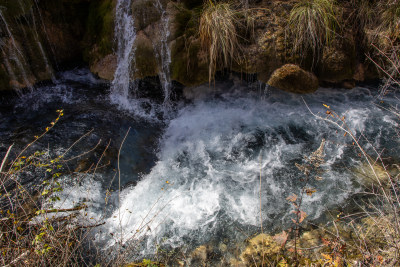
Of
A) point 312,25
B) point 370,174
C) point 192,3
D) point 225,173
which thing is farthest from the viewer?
point 192,3

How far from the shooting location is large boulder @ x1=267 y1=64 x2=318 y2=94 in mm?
4219

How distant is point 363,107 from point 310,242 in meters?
3.11

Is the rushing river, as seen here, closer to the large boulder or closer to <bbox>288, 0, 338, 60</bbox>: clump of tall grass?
the large boulder

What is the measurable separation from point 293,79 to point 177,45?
6.70ft

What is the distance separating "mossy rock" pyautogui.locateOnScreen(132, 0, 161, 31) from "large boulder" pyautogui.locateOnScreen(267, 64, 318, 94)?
7.42ft

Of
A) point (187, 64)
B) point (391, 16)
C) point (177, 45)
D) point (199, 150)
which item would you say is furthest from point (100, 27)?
point (391, 16)

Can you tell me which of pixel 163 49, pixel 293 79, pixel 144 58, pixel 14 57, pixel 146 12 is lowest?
pixel 293 79

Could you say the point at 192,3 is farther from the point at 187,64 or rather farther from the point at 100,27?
the point at 100,27

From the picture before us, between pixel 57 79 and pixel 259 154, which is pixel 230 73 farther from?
pixel 57 79

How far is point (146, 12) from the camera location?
14.4 feet

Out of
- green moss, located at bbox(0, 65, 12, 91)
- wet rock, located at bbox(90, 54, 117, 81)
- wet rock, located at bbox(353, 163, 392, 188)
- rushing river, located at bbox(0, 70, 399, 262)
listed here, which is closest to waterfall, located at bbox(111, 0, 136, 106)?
wet rock, located at bbox(90, 54, 117, 81)

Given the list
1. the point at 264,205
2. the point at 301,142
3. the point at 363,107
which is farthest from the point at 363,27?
the point at 264,205

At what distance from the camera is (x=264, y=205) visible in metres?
3.22

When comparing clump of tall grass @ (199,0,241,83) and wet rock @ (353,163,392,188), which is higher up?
clump of tall grass @ (199,0,241,83)
